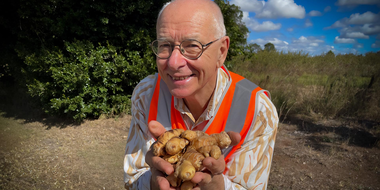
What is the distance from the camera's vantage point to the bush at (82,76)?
17.5ft

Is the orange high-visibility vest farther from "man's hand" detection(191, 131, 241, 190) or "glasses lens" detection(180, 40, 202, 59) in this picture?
"glasses lens" detection(180, 40, 202, 59)

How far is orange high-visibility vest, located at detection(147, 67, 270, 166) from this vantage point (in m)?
1.73

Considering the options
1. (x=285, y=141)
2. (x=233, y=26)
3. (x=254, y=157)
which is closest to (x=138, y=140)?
(x=254, y=157)

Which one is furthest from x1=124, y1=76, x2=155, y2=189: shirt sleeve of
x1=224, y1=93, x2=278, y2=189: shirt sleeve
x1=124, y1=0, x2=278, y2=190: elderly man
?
x1=224, y1=93, x2=278, y2=189: shirt sleeve

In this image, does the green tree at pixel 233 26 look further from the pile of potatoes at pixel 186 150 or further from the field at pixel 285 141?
the pile of potatoes at pixel 186 150

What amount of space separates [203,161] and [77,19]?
226 inches

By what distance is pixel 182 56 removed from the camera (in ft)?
5.11

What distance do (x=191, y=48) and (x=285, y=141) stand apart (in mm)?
4185

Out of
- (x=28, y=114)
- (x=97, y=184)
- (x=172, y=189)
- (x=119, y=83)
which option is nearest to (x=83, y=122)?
(x=119, y=83)

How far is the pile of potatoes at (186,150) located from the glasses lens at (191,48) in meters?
0.50

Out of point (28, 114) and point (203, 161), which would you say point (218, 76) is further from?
point (28, 114)

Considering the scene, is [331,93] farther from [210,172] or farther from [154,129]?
[154,129]

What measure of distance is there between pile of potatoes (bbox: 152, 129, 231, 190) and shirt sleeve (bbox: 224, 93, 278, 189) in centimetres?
43

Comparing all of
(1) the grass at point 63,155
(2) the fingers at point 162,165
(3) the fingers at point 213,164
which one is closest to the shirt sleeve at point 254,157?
(3) the fingers at point 213,164
